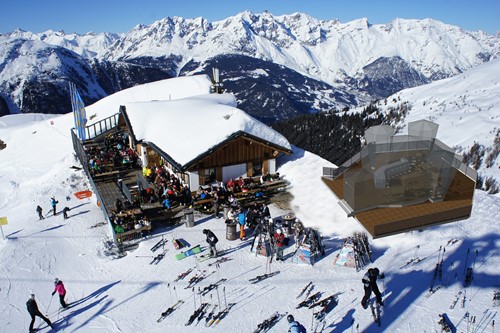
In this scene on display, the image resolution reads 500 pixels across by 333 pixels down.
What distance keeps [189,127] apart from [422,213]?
17566 mm

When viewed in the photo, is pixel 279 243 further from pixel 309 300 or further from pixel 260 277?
pixel 309 300

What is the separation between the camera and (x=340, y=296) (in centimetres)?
1150

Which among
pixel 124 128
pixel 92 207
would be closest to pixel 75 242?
pixel 92 207

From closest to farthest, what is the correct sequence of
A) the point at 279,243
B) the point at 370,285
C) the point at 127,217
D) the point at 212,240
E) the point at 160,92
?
the point at 370,285 → the point at 279,243 → the point at 212,240 → the point at 127,217 → the point at 160,92

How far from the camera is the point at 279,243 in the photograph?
13.4 m

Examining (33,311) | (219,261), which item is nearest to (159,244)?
(219,261)

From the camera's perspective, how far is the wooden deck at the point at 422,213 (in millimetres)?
8125

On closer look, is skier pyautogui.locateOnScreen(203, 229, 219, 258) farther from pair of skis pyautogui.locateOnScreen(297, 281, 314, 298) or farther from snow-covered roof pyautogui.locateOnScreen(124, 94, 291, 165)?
snow-covered roof pyautogui.locateOnScreen(124, 94, 291, 165)

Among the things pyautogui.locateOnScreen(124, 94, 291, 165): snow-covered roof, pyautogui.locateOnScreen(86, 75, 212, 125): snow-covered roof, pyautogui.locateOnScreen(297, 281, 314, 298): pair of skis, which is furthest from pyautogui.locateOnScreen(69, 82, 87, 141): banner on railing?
pyautogui.locateOnScreen(297, 281, 314, 298): pair of skis

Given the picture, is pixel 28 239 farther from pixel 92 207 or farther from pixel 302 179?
pixel 302 179

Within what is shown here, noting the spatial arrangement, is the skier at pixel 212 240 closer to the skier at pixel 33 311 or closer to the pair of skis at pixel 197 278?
the pair of skis at pixel 197 278

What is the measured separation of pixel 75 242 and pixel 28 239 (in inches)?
94.1

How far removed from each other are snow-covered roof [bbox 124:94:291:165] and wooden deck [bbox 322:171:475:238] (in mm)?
13206

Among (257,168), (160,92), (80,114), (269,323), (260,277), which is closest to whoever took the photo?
(269,323)
